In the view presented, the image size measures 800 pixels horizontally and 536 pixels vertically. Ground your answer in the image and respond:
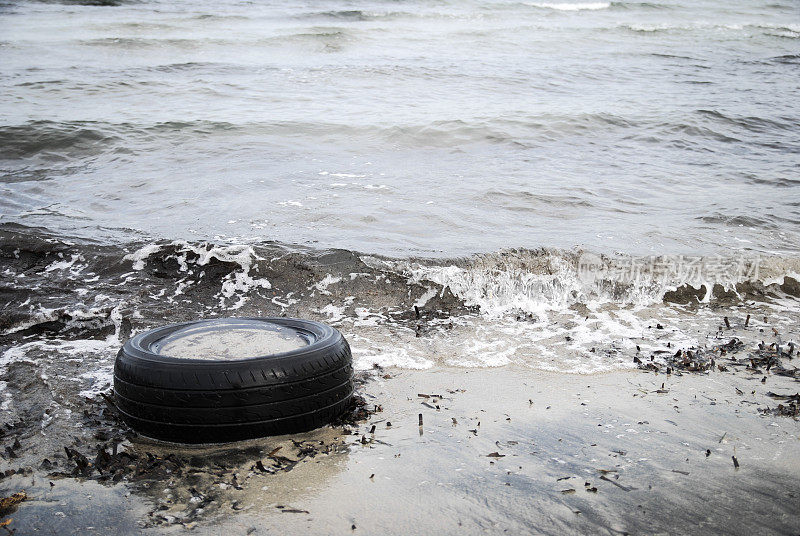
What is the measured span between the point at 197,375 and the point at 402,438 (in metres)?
1.10

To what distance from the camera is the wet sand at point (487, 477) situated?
9.57ft

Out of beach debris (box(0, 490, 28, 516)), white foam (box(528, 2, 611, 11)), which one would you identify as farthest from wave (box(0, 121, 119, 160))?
white foam (box(528, 2, 611, 11))

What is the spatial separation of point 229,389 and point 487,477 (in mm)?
1319

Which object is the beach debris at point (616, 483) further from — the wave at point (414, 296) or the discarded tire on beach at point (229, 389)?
the wave at point (414, 296)

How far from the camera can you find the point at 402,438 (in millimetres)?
3721

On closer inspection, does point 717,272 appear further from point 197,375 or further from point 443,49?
point 443,49

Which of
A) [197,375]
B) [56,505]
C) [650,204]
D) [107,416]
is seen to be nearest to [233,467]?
[197,375]

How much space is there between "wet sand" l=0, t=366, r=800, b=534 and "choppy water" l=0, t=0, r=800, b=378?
856mm

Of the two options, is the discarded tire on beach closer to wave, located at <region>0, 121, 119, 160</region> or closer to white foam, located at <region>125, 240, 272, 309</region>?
white foam, located at <region>125, 240, 272, 309</region>

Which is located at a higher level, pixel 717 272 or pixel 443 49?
pixel 443 49

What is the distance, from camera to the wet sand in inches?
115

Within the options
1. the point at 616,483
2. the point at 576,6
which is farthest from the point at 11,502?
the point at 576,6

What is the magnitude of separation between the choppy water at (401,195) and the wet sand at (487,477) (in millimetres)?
856

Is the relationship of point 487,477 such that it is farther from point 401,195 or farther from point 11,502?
point 401,195
